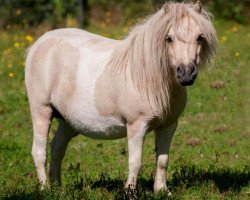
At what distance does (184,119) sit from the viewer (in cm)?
1030

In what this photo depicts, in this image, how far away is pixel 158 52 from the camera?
5809 mm

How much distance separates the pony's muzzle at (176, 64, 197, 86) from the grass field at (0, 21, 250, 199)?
0.89m

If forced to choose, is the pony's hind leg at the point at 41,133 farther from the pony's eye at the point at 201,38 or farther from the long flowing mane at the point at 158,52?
the pony's eye at the point at 201,38

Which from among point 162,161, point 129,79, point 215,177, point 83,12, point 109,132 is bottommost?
point 83,12

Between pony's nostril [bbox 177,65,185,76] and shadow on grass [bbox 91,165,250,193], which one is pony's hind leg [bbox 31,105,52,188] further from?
pony's nostril [bbox 177,65,185,76]

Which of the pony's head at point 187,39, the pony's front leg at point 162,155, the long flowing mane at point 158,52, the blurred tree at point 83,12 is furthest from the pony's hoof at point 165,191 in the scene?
the blurred tree at point 83,12

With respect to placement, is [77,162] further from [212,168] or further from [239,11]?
[239,11]

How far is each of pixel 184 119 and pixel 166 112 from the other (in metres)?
4.36

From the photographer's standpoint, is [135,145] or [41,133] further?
[41,133]

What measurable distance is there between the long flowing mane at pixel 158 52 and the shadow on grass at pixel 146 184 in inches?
39.0

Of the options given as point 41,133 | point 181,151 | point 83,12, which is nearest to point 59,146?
point 41,133

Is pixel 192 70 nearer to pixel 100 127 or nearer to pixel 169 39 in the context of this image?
pixel 169 39

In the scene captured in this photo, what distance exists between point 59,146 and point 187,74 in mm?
2443

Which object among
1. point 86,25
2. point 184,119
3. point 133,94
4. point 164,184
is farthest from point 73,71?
point 86,25
